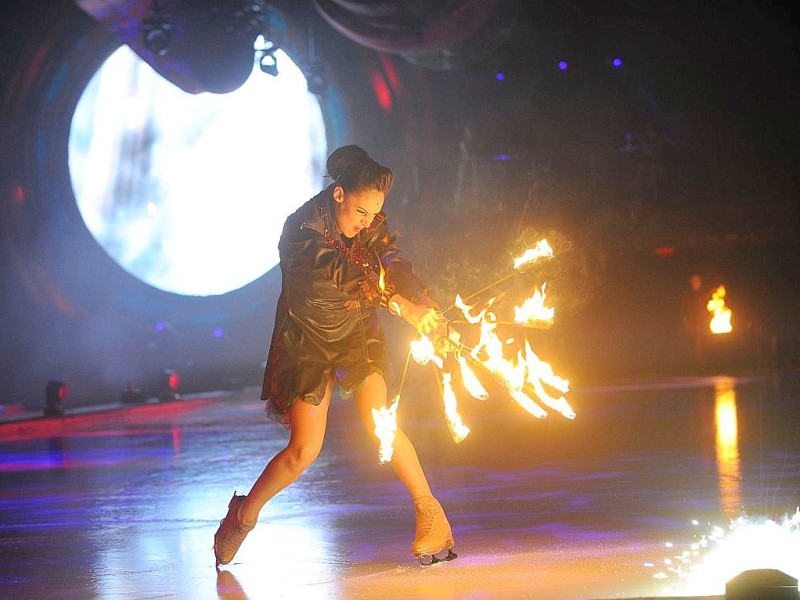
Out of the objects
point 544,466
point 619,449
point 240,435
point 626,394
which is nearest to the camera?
point 544,466

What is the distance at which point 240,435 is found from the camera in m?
11.5

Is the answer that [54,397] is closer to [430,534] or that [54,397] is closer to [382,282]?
[430,534]

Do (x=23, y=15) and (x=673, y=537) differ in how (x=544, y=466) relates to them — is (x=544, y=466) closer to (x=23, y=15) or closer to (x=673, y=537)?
(x=673, y=537)

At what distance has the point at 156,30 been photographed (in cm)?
1694

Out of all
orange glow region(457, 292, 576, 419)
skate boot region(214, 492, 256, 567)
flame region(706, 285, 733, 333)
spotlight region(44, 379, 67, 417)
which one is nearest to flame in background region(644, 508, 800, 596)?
orange glow region(457, 292, 576, 419)

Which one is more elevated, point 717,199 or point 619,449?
point 717,199

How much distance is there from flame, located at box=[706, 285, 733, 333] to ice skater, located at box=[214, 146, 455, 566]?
50.0 feet

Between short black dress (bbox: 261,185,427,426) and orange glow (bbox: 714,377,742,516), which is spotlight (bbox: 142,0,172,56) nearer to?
orange glow (bbox: 714,377,742,516)

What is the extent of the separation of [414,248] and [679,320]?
16.9 feet

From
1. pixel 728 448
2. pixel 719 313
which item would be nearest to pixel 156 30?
pixel 719 313

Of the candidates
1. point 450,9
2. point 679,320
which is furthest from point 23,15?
point 679,320

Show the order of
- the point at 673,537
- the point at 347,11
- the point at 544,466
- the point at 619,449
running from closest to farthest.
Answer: the point at 673,537 → the point at 544,466 → the point at 619,449 → the point at 347,11

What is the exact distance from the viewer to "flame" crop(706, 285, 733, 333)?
19547 mm

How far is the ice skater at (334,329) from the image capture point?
496 cm
